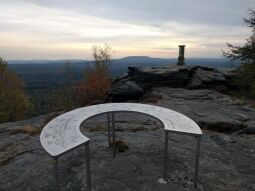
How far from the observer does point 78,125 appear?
270 inches

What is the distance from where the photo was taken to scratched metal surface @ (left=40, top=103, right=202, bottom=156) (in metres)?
5.62

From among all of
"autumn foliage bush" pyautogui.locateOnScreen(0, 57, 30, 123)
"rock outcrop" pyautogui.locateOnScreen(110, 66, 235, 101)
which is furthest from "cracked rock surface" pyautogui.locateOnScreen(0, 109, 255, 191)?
"autumn foliage bush" pyautogui.locateOnScreen(0, 57, 30, 123)

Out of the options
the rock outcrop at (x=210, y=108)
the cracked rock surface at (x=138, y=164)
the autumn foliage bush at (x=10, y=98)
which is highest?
the rock outcrop at (x=210, y=108)

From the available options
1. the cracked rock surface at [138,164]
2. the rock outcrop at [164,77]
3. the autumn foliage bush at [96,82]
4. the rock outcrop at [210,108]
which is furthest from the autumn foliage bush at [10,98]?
the cracked rock surface at [138,164]

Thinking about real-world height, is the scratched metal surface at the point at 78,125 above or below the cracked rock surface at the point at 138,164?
above

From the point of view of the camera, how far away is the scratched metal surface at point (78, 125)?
5.62 metres

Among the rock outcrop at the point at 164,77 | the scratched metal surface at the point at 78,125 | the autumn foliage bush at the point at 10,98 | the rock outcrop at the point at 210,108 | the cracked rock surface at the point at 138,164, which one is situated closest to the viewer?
the scratched metal surface at the point at 78,125

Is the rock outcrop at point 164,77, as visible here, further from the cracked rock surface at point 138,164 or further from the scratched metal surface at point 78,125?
the scratched metal surface at point 78,125

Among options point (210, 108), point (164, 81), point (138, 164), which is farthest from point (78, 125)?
point (164, 81)

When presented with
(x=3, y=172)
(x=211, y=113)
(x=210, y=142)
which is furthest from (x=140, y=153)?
(x=211, y=113)

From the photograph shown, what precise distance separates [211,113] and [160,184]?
21.7ft

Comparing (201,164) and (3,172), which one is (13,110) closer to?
(3,172)

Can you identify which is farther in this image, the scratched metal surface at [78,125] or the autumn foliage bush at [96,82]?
the autumn foliage bush at [96,82]

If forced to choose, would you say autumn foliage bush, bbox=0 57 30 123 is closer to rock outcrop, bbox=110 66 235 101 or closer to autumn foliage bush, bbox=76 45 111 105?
autumn foliage bush, bbox=76 45 111 105
